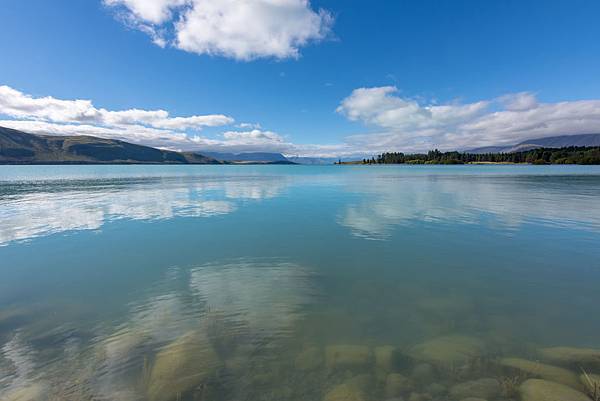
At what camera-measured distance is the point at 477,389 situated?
7.72m

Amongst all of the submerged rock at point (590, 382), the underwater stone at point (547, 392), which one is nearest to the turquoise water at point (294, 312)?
the underwater stone at point (547, 392)

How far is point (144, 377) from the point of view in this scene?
27.0ft

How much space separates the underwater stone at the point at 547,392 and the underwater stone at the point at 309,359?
5.39 m

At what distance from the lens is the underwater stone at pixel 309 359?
8.86 metres

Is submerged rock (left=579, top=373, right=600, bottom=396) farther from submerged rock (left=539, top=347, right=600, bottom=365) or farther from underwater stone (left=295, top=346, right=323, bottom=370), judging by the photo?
underwater stone (left=295, top=346, right=323, bottom=370)

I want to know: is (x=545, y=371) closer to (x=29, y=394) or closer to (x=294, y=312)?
(x=294, y=312)

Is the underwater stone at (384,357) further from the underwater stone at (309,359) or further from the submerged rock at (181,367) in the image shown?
the submerged rock at (181,367)

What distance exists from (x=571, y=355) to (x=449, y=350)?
3.67 m

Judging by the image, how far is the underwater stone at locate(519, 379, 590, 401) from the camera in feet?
23.7

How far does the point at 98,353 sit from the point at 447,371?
11.0 meters

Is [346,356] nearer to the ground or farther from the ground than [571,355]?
farther from the ground

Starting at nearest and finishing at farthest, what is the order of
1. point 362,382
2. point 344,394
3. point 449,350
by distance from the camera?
point 344,394 → point 362,382 → point 449,350

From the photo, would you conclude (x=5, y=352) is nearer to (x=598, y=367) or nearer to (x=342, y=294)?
(x=342, y=294)

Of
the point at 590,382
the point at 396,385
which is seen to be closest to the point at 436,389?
the point at 396,385
